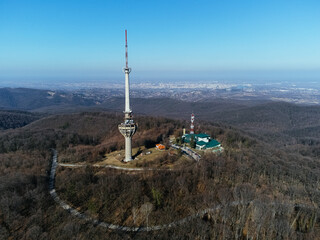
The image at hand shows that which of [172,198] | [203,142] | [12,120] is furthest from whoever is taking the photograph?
[12,120]

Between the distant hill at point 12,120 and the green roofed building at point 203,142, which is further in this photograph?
the distant hill at point 12,120

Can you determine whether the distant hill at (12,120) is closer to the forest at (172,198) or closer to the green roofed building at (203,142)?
the forest at (172,198)

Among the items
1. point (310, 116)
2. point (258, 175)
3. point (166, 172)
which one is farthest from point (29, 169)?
point (310, 116)

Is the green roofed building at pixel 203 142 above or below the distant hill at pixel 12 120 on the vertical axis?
A: above

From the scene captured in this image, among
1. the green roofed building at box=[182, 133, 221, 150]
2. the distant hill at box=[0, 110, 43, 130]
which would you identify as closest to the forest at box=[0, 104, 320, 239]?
the green roofed building at box=[182, 133, 221, 150]

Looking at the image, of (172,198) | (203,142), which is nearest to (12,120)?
(203,142)

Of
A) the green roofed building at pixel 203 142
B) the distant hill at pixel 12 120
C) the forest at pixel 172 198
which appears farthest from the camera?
the distant hill at pixel 12 120

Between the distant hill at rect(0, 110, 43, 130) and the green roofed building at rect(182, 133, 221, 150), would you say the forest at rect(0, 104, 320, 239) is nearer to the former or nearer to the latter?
the green roofed building at rect(182, 133, 221, 150)

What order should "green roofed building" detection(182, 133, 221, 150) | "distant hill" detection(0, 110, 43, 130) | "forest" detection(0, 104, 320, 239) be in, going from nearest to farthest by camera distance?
1. "forest" detection(0, 104, 320, 239)
2. "green roofed building" detection(182, 133, 221, 150)
3. "distant hill" detection(0, 110, 43, 130)

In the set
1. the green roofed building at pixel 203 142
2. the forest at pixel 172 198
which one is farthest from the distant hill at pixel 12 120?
the green roofed building at pixel 203 142

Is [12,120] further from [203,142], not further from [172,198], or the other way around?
[172,198]

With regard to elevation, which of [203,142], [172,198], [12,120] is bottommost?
[12,120]

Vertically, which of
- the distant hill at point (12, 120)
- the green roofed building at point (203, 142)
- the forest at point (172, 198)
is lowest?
the distant hill at point (12, 120)
